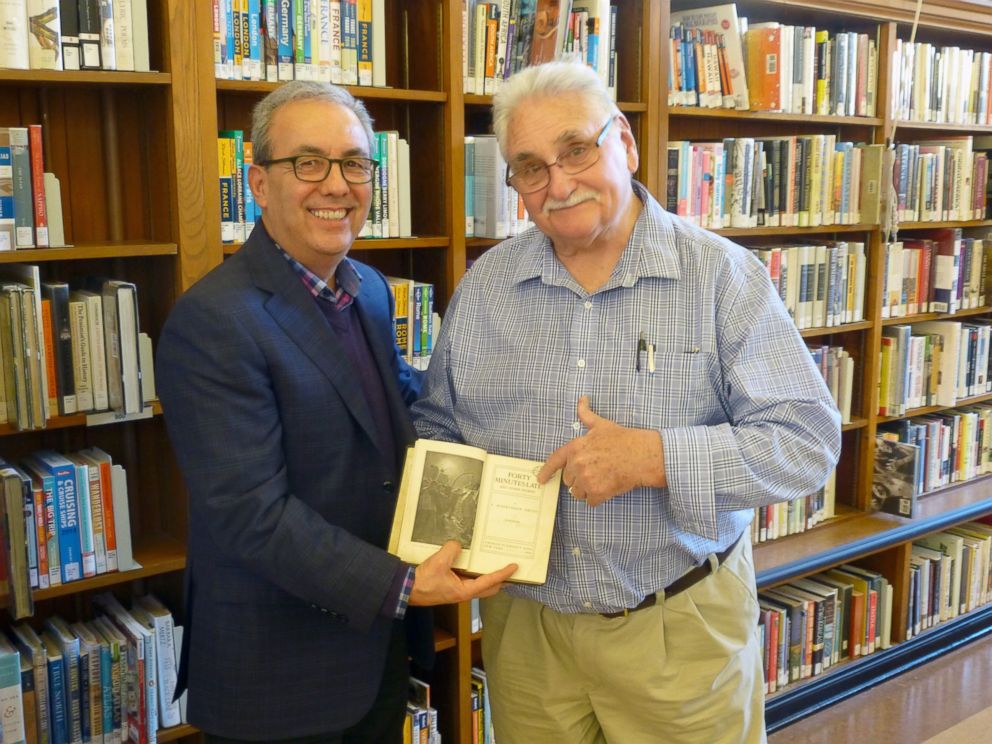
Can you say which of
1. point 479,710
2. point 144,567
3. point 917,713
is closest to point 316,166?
point 144,567

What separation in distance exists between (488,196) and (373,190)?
0.38 m

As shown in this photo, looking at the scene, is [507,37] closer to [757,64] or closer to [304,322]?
[757,64]

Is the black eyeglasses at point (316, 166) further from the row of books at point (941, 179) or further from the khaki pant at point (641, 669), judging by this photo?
the row of books at point (941, 179)

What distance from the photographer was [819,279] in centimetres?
349

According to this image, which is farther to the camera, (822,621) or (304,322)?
(822,621)

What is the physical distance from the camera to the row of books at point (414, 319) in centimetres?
259

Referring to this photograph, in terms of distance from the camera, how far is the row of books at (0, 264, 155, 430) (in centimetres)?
202

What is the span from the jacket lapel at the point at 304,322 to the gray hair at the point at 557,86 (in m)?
0.47

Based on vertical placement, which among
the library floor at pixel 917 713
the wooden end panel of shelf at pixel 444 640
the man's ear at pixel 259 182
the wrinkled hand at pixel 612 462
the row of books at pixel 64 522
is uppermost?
the man's ear at pixel 259 182

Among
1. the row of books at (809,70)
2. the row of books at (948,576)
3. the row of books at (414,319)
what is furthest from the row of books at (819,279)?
the row of books at (414,319)

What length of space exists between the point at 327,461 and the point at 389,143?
44.9 inches

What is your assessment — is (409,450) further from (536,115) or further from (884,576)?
(884,576)

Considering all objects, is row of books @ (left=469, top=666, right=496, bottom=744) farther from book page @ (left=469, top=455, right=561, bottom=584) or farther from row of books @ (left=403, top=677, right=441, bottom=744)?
book page @ (left=469, top=455, right=561, bottom=584)

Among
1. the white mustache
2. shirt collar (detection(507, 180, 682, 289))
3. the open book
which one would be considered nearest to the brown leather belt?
the open book
